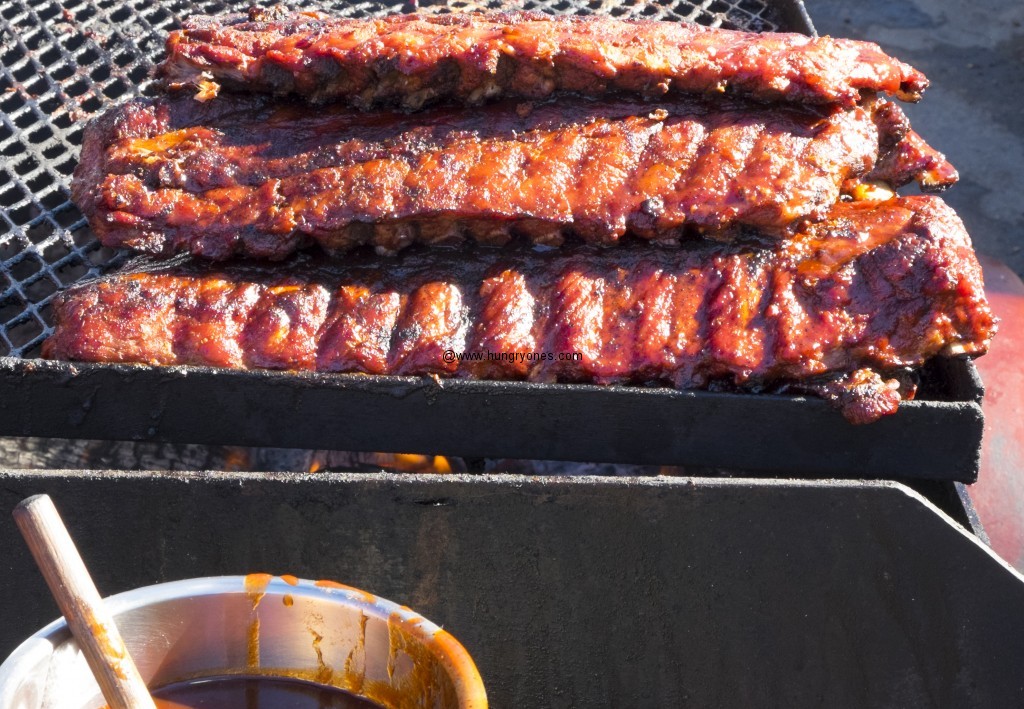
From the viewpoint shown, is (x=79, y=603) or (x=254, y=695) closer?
(x=79, y=603)

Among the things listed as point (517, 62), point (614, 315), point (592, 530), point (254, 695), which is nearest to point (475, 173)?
point (517, 62)

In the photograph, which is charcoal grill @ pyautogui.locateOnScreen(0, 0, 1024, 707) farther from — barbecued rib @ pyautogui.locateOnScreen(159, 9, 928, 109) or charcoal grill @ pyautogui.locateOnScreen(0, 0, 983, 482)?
barbecued rib @ pyautogui.locateOnScreen(159, 9, 928, 109)

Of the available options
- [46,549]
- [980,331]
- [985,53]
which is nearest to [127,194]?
[46,549]

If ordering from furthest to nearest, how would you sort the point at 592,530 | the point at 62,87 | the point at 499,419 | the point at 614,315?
the point at 62,87, the point at 614,315, the point at 499,419, the point at 592,530

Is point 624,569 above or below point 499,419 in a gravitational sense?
below

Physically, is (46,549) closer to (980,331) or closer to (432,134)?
(432,134)

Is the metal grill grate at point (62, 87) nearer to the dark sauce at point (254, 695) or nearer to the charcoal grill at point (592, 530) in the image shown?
the charcoal grill at point (592, 530)

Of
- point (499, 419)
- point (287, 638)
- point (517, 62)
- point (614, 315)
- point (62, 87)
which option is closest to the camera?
point (287, 638)

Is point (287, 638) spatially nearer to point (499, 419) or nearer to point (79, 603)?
point (79, 603)
